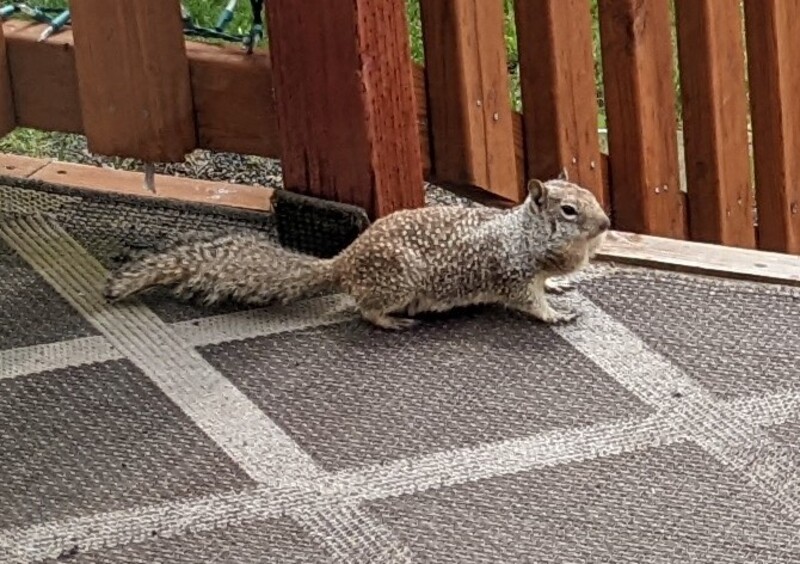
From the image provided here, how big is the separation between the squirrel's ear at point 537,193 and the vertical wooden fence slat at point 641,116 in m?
0.50

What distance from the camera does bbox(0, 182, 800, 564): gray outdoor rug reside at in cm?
249

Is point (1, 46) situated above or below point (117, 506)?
above

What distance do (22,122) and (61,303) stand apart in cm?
61

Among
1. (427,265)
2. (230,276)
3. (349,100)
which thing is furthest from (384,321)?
(349,100)

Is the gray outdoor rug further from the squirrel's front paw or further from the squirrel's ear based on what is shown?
the squirrel's ear

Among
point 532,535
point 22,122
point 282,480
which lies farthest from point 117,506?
point 22,122

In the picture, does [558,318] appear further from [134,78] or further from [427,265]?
[134,78]

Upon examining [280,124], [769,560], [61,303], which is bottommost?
[769,560]

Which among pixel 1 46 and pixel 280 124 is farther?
pixel 1 46

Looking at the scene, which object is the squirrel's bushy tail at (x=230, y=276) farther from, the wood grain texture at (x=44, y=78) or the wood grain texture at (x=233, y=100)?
the wood grain texture at (x=44, y=78)

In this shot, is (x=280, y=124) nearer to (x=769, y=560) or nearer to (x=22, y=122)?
(x=22, y=122)

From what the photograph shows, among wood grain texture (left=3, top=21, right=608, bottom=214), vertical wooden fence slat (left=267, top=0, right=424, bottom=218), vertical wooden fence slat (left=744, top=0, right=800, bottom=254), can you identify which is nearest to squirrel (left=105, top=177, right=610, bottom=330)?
vertical wooden fence slat (left=267, top=0, right=424, bottom=218)

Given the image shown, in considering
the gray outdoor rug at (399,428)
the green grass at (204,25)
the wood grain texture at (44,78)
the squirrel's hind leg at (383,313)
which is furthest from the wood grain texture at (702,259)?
the wood grain texture at (44,78)

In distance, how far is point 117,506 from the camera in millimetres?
2590
